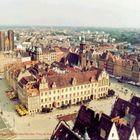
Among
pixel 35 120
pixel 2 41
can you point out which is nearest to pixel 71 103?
pixel 35 120

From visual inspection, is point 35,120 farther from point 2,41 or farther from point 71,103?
point 2,41

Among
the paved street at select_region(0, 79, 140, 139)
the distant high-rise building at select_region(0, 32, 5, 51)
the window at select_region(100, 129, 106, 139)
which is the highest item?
the distant high-rise building at select_region(0, 32, 5, 51)

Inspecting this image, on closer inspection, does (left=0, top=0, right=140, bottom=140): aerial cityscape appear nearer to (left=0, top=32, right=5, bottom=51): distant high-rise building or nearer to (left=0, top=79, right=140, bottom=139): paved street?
(left=0, top=79, right=140, bottom=139): paved street

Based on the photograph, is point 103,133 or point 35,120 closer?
point 103,133

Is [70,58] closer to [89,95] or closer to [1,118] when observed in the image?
[89,95]

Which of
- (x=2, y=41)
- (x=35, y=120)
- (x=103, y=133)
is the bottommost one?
(x=35, y=120)

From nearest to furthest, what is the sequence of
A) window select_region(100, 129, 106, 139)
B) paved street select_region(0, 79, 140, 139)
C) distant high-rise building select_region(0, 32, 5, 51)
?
window select_region(100, 129, 106, 139)
paved street select_region(0, 79, 140, 139)
distant high-rise building select_region(0, 32, 5, 51)

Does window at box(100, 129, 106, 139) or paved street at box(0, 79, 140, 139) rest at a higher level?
window at box(100, 129, 106, 139)

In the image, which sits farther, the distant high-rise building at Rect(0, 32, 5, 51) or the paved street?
the distant high-rise building at Rect(0, 32, 5, 51)

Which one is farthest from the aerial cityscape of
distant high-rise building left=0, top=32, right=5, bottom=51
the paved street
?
distant high-rise building left=0, top=32, right=5, bottom=51

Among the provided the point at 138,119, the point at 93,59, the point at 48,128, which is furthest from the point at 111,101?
the point at 93,59

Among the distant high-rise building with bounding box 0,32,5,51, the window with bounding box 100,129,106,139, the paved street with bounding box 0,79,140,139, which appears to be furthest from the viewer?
the distant high-rise building with bounding box 0,32,5,51
